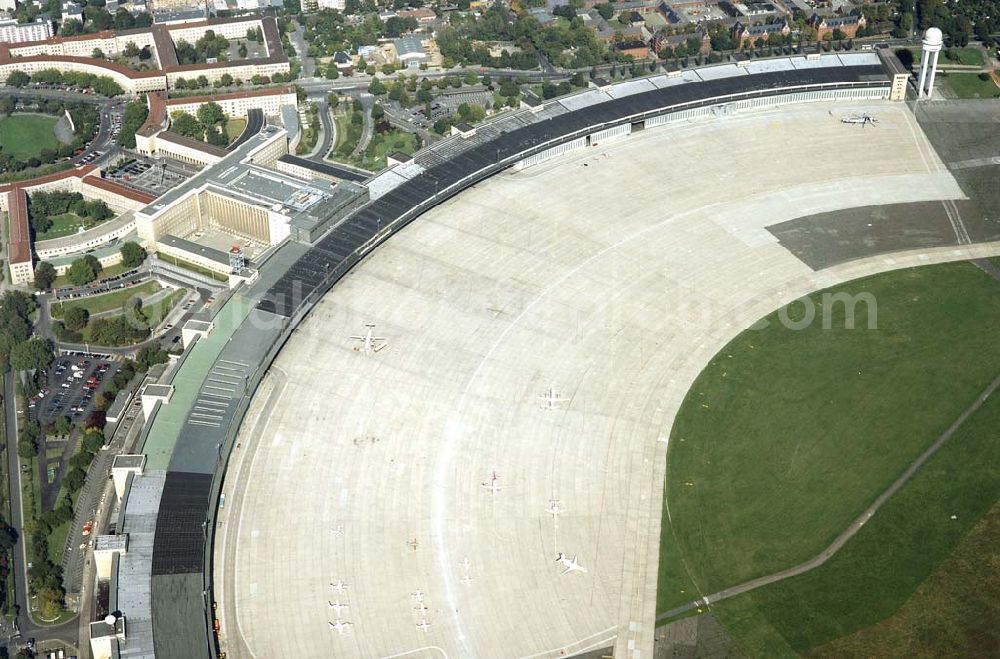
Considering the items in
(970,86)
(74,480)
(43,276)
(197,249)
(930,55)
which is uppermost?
(930,55)

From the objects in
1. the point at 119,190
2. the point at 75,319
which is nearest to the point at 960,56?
the point at 119,190

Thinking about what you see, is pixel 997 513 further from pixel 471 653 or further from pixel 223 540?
pixel 223 540

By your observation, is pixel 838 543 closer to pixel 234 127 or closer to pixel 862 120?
pixel 862 120

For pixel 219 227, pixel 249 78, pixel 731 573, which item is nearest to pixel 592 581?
pixel 731 573

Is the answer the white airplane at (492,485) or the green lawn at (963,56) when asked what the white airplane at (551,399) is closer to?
the white airplane at (492,485)

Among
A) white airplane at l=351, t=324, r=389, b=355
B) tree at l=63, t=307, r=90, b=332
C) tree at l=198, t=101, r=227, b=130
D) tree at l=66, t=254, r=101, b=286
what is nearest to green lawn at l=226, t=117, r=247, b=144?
tree at l=198, t=101, r=227, b=130

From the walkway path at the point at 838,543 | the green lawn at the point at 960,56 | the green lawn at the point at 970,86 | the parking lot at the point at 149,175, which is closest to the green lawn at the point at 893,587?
the walkway path at the point at 838,543
